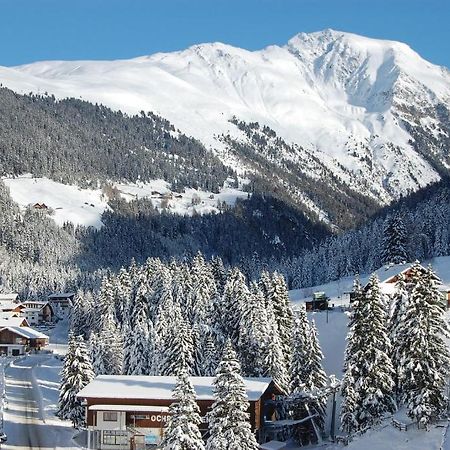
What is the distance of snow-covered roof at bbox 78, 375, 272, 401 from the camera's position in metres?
66.9

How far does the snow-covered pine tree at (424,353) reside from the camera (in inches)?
2189

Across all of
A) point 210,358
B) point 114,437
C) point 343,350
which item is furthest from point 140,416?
point 343,350

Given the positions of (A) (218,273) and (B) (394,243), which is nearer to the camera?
(A) (218,273)

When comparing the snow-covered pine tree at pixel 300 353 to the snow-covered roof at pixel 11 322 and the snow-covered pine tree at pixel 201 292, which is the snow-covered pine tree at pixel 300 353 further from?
the snow-covered roof at pixel 11 322

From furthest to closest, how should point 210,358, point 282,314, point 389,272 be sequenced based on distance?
1. point 389,272
2. point 282,314
3. point 210,358

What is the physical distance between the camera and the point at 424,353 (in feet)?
185

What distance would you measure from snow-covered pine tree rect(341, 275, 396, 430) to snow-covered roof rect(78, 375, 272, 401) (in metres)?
8.94

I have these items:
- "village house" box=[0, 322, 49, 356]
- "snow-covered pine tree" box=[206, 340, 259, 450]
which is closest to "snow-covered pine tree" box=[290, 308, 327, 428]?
"snow-covered pine tree" box=[206, 340, 259, 450]

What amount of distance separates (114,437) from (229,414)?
19157mm

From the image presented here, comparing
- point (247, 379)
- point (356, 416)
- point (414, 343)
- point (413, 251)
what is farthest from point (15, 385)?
point (413, 251)

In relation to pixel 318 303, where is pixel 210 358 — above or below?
below

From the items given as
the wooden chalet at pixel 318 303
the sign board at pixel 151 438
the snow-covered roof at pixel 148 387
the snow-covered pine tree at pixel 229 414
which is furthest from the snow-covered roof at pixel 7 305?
the snow-covered pine tree at pixel 229 414

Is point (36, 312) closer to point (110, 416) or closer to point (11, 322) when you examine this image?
point (11, 322)

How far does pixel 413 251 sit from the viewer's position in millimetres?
161500
